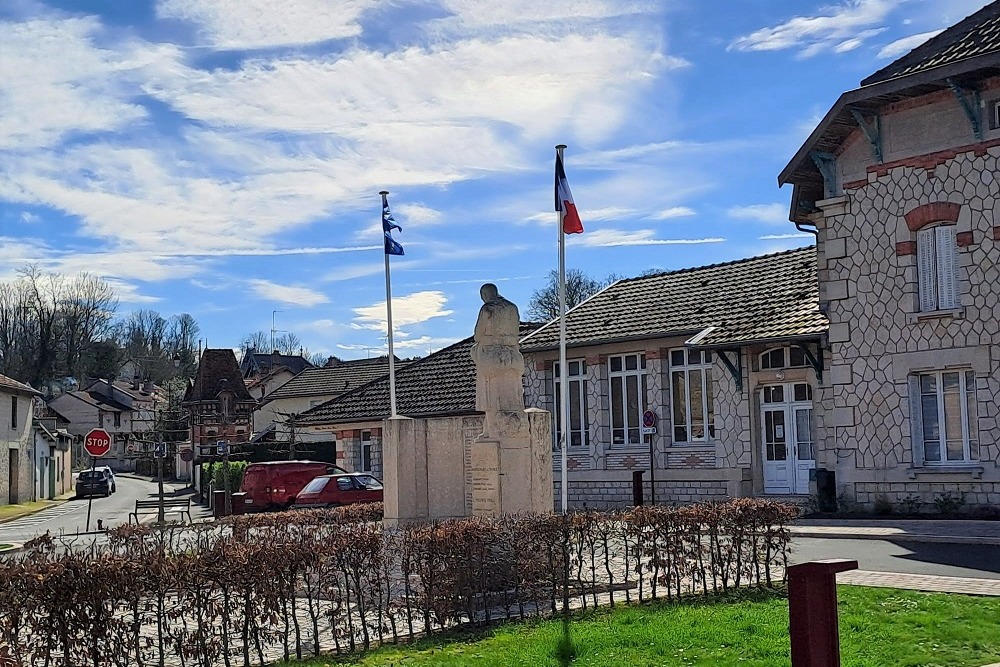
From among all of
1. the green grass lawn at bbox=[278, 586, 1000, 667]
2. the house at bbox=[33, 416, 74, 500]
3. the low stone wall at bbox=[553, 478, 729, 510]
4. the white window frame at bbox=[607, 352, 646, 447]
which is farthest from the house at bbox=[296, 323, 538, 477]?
the house at bbox=[33, 416, 74, 500]

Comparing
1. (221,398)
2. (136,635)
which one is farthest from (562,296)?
(221,398)

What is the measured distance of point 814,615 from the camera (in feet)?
20.0

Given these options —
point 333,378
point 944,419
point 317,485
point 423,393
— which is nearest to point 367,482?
point 317,485

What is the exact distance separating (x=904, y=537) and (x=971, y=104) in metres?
8.45

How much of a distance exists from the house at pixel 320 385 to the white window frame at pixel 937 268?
48.5 m

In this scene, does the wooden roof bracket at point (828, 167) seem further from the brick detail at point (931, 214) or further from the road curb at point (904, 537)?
the road curb at point (904, 537)

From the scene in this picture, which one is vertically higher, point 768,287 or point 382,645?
point 768,287

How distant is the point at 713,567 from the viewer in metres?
11.8

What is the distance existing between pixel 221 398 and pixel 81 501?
3013cm

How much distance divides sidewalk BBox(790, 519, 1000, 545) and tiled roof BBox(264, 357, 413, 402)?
1939 inches

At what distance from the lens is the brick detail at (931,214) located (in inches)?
816

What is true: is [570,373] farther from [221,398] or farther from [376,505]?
[221,398]

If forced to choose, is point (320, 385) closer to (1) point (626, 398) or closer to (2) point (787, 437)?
(1) point (626, 398)

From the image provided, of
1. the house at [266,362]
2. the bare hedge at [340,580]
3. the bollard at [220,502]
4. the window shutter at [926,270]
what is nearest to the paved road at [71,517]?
the bollard at [220,502]
